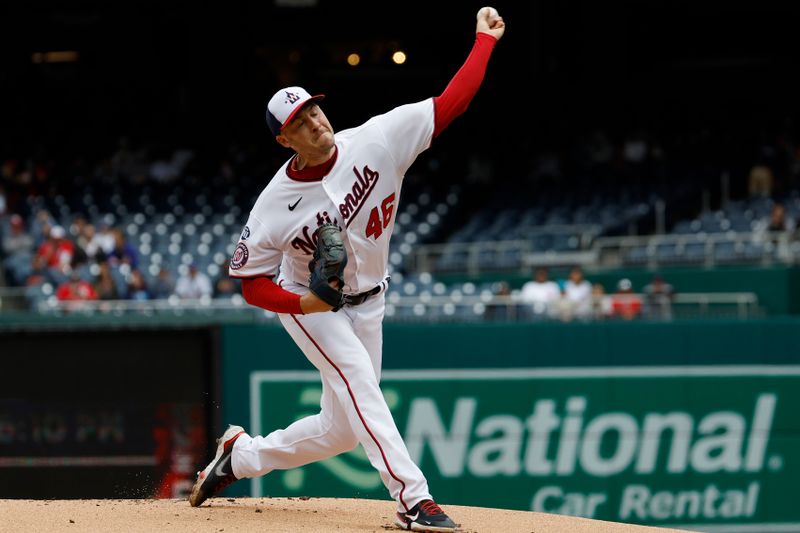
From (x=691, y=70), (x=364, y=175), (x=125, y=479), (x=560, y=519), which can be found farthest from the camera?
(x=691, y=70)

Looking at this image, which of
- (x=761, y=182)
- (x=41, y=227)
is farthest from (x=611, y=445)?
(x=41, y=227)

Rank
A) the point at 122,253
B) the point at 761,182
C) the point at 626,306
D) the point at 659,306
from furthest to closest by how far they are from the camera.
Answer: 1. the point at 761,182
2. the point at 122,253
3. the point at 659,306
4. the point at 626,306

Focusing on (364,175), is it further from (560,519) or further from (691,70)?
(691,70)

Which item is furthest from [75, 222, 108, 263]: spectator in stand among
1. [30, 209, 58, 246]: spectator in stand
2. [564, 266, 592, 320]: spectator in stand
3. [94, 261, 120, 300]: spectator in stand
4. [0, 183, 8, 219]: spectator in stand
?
[564, 266, 592, 320]: spectator in stand

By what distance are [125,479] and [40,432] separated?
2.22ft

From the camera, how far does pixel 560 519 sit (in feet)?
17.5

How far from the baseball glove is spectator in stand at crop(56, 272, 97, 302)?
703 centimetres

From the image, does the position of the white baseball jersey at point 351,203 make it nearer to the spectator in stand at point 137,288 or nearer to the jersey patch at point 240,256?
the jersey patch at point 240,256

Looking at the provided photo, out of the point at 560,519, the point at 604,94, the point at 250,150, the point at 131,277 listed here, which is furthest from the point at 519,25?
the point at 560,519

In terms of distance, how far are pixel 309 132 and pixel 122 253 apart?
8965 millimetres

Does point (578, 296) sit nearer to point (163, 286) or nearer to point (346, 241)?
point (163, 286)

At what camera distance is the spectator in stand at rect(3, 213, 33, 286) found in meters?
13.0

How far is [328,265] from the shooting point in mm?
4434

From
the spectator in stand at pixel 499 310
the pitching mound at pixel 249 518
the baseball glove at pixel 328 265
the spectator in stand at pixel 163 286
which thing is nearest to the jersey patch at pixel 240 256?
the baseball glove at pixel 328 265
